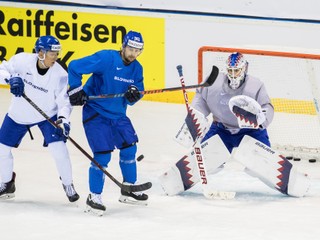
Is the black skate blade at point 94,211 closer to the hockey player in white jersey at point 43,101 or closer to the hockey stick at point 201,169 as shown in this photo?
the hockey player in white jersey at point 43,101

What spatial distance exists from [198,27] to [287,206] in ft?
9.12

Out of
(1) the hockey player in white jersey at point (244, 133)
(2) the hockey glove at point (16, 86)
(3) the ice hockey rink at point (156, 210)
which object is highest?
(2) the hockey glove at point (16, 86)

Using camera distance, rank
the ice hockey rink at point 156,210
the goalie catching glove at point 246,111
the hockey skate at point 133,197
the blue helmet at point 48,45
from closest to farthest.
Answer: the ice hockey rink at point 156,210 → the blue helmet at point 48,45 → the goalie catching glove at point 246,111 → the hockey skate at point 133,197

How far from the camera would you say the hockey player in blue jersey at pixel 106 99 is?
20.7 feet

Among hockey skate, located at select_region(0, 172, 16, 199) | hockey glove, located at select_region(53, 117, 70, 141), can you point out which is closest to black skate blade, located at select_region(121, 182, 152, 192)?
hockey glove, located at select_region(53, 117, 70, 141)

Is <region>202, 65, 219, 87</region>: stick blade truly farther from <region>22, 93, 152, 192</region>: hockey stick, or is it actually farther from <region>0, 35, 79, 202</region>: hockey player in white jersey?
<region>0, 35, 79, 202</region>: hockey player in white jersey

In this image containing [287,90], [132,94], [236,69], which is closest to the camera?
[132,94]

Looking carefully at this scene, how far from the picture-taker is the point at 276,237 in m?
5.91

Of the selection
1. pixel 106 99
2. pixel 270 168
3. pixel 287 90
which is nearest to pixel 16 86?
pixel 106 99

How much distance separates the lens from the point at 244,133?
22.2ft

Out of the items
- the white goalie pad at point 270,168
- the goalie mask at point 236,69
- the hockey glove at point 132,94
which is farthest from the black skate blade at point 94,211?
the goalie mask at point 236,69

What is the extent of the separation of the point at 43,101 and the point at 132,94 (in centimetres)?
56

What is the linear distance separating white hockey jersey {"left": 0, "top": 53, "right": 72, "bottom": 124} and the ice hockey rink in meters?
0.52

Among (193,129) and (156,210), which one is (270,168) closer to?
(193,129)
